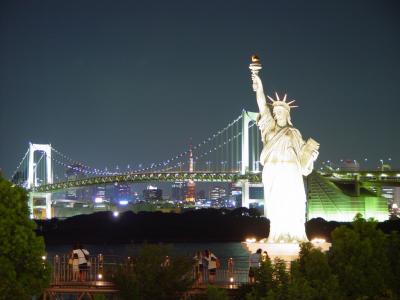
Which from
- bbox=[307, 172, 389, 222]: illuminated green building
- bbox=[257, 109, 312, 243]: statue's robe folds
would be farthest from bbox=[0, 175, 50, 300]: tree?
bbox=[307, 172, 389, 222]: illuminated green building

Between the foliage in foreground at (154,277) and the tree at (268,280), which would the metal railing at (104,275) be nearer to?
the foliage in foreground at (154,277)

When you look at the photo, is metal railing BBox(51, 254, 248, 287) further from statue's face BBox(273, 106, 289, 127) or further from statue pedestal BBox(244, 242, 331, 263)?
statue's face BBox(273, 106, 289, 127)

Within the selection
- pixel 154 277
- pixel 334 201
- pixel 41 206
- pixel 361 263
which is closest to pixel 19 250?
pixel 154 277

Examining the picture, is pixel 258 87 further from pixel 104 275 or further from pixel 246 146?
pixel 246 146

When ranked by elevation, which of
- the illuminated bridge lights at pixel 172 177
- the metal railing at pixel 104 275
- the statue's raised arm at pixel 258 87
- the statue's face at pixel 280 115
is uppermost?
the illuminated bridge lights at pixel 172 177

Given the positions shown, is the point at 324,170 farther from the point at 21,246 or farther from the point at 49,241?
the point at 21,246

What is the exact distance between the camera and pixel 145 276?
48.5ft

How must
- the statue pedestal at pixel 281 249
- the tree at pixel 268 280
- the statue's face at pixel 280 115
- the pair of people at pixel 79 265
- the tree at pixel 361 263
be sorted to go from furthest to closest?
the statue's face at pixel 280 115
the statue pedestal at pixel 281 249
the pair of people at pixel 79 265
the tree at pixel 361 263
the tree at pixel 268 280

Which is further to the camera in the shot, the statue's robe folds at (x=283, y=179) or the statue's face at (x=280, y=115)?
the statue's face at (x=280, y=115)

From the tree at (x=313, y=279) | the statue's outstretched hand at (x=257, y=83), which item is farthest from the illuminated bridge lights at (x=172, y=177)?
the tree at (x=313, y=279)

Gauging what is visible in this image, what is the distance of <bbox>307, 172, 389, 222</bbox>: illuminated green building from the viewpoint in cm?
5966

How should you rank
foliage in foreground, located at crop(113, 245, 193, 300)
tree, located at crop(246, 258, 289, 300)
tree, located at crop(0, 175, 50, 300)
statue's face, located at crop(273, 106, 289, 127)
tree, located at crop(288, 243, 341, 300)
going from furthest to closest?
statue's face, located at crop(273, 106, 289, 127)
foliage in foreground, located at crop(113, 245, 193, 300)
tree, located at crop(0, 175, 50, 300)
tree, located at crop(246, 258, 289, 300)
tree, located at crop(288, 243, 341, 300)

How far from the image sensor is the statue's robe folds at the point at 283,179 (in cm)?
1862

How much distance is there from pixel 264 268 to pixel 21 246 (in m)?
3.54
